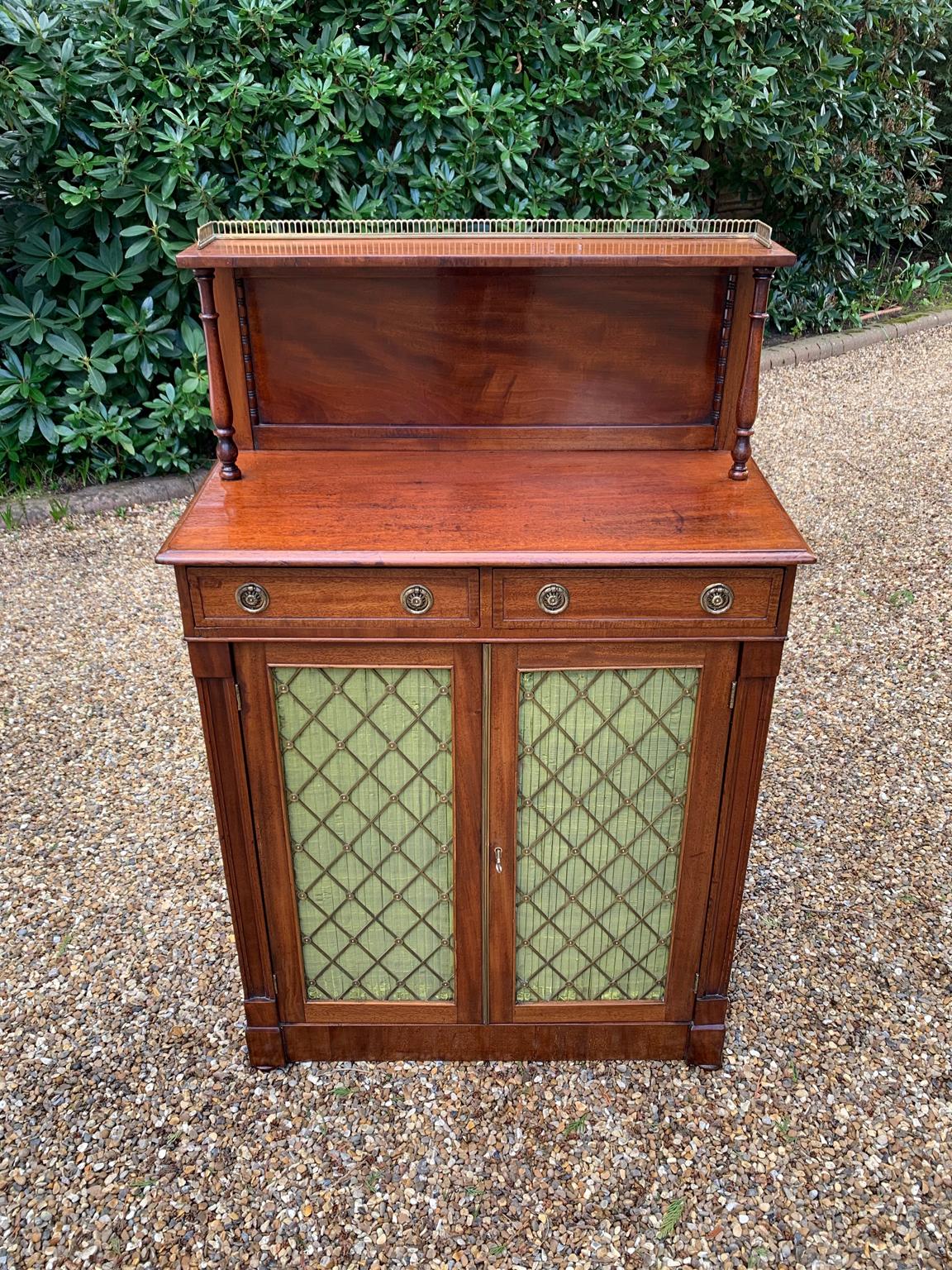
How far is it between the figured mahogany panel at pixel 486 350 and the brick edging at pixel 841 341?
508cm

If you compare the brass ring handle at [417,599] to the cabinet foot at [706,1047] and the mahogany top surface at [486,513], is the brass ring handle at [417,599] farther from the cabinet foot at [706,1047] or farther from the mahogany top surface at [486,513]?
the cabinet foot at [706,1047]

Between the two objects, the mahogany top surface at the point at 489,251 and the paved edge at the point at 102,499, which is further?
the paved edge at the point at 102,499

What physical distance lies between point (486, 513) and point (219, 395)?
63cm

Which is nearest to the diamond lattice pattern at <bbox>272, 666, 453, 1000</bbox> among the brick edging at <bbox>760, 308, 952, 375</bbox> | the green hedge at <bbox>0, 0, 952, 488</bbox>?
the green hedge at <bbox>0, 0, 952, 488</bbox>

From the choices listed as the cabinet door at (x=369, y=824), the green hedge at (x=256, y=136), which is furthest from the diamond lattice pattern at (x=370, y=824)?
the green hedge at (x=256, y=136)

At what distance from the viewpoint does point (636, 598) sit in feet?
6.17

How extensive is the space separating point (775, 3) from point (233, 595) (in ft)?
19.0

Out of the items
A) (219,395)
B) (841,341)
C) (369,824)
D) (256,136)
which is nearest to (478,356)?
(219,395)

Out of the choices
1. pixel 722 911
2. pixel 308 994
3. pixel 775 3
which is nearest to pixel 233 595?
pixel 308 994

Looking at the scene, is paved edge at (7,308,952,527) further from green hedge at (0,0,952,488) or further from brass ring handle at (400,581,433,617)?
brass ring handle at (400,581,433,617)

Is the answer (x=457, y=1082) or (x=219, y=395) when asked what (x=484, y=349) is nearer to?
(x=219, y=395)

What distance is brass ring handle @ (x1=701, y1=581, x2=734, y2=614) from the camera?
1865 mm

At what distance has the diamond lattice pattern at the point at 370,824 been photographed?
1996 mm

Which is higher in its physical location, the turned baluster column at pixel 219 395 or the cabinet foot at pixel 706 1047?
the turned baluster column at pixel 219 395
